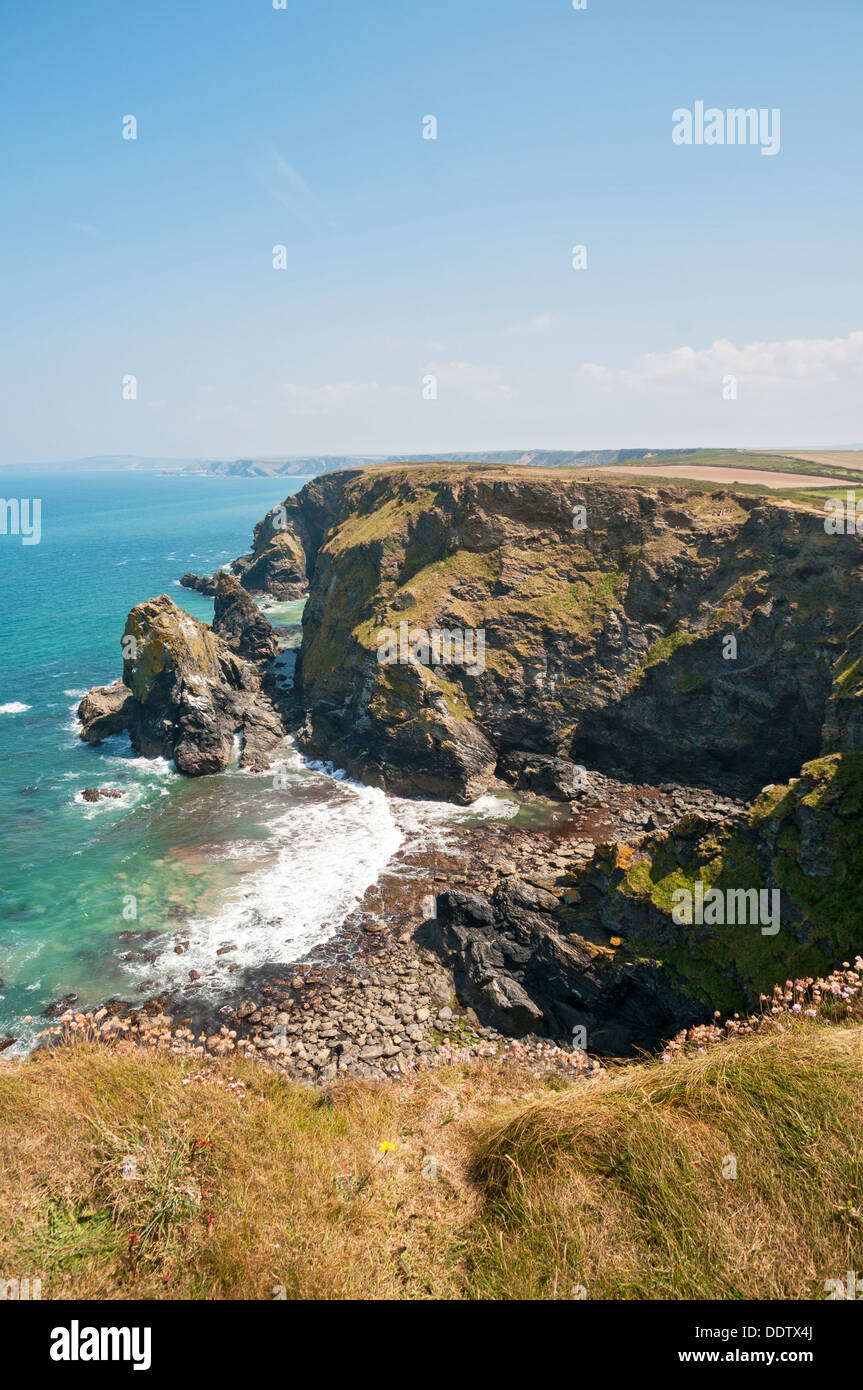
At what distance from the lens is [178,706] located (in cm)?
4634

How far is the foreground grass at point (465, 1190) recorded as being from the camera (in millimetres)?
5398

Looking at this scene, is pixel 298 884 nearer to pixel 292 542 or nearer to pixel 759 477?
pixel 759 477

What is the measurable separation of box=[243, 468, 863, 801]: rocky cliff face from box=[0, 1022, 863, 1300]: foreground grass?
106ft

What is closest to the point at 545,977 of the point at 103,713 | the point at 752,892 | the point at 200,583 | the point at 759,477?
the point at 752,892

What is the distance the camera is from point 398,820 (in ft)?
127

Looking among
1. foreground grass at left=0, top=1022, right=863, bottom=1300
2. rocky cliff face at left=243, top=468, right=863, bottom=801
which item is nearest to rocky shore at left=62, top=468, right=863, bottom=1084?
rocky cliff face at left=243, top=468, right=863, bottom=801

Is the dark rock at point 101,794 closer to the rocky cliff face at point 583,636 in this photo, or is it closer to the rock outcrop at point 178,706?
the rock outcrop at point 178,706

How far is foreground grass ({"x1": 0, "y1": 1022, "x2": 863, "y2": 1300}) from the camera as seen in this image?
17.7 feet

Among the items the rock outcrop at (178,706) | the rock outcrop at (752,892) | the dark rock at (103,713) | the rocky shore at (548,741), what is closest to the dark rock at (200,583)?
the rocky shore at (548,741)

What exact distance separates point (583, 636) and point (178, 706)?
33.0m

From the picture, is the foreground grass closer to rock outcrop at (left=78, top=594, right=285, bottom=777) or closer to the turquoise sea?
the turquoise sea

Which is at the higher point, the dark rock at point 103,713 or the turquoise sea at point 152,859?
the dark rock at point 103,713

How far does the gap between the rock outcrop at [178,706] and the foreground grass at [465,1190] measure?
38857 mm
